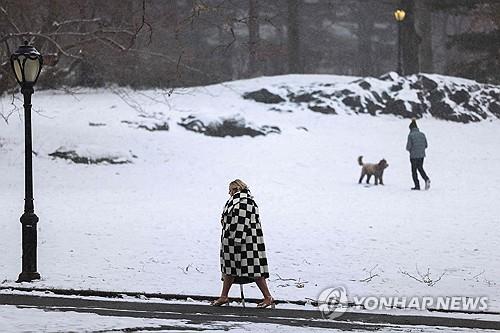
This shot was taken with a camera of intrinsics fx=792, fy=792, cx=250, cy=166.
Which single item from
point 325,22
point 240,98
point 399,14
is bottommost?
point 240,98

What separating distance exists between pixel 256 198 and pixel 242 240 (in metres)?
11.3

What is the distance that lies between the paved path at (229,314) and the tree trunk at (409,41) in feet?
95.2

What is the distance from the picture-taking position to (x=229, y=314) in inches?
395

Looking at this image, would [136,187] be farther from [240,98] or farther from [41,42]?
[240,98]

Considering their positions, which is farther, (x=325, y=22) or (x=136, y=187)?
(x=325, y=22)

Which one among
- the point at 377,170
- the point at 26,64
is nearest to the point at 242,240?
the point at 26,64

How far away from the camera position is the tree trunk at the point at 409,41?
37375 mm

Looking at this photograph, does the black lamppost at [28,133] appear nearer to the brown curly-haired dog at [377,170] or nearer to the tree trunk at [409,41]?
the brown curly-haired dog at [377,170]

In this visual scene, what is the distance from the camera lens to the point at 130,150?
2712 cm

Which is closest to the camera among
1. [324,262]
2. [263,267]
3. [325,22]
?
[263,267]

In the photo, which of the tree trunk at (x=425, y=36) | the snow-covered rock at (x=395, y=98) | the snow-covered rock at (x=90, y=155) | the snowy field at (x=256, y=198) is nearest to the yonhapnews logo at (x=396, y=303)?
the snowy field at (x=256, y=198)

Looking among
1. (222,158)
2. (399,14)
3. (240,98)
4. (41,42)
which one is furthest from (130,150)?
(399,14)

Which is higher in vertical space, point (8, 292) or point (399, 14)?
point (399, 14)

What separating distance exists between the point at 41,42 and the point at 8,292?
45.1 ft
